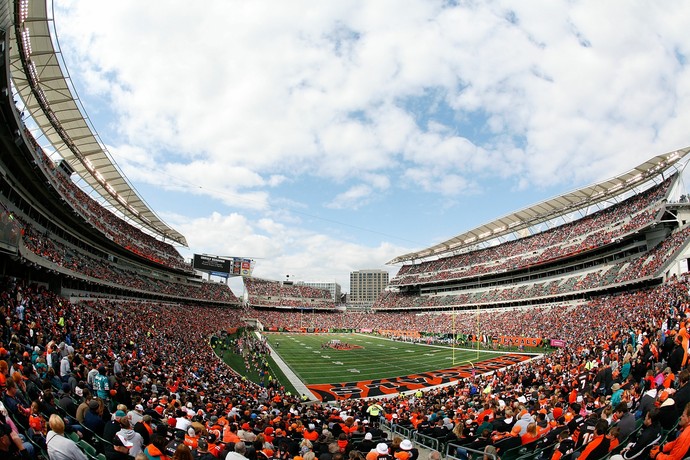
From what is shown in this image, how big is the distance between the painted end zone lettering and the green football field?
137 cm

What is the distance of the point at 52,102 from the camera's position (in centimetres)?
2586

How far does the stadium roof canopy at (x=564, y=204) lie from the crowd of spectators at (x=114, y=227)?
5339 centimetres

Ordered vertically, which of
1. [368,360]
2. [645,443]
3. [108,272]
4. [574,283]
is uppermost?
[108,272]

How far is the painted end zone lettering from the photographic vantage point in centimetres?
2580

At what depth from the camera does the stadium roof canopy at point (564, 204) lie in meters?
41.1

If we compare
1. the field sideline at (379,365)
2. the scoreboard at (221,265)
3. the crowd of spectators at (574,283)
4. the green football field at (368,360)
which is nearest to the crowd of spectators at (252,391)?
the crowd of spectators at (574,283)

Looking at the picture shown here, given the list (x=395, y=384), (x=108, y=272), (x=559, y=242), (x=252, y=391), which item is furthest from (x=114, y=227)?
(x=559, y=242)

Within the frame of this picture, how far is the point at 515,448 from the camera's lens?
759 centimetres

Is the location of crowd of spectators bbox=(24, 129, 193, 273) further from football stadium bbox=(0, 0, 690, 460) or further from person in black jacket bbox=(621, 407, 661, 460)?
person in black jacket bbox=(621, 407, 661, 460)

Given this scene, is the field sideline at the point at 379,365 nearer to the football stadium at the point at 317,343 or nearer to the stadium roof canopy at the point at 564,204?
the football stadium at the point at 317,343

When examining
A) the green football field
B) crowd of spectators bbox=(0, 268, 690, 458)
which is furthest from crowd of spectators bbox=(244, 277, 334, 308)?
crowd of spectators bbox=(0, 268, 690, 458)

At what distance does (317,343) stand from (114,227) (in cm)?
3090

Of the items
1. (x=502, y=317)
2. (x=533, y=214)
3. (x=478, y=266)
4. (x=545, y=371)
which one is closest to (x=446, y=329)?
(x=502, y=317)

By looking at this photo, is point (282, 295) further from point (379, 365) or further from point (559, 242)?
point (559, 242)
